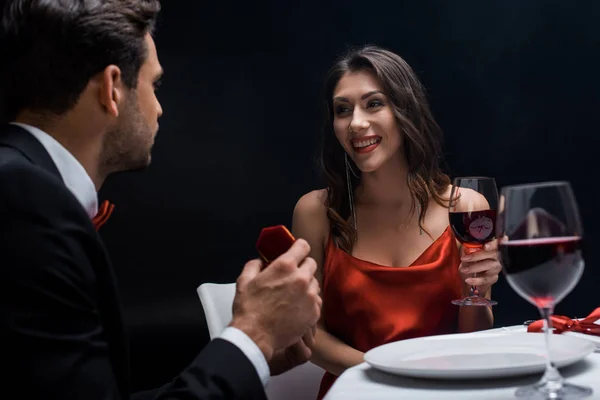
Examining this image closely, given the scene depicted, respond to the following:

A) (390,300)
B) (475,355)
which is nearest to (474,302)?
(475,355)

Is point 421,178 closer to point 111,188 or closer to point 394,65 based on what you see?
point 394,65

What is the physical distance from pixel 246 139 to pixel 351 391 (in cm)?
294

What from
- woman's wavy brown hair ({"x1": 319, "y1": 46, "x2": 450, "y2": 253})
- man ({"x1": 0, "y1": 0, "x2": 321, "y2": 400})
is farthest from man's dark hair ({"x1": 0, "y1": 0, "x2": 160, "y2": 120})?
woman's wavy brown hair ({"x1": 319, "y1": 46, "x2": 450, "y2": 253})

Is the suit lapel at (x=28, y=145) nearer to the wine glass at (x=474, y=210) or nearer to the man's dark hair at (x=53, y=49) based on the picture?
the man's dark hair at (x=53, y=49)

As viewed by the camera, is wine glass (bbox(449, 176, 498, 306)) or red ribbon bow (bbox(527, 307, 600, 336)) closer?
red ribbon bow (bbox(527, 307, 600, 336))

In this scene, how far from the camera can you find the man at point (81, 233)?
0.91 metres

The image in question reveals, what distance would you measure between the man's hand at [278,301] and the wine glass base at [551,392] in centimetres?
36

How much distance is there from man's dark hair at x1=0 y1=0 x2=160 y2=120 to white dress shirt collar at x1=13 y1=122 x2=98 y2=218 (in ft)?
0.25

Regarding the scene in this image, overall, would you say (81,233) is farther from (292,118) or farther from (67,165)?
(292,118)

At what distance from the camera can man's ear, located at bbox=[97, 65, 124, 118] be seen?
1.27m

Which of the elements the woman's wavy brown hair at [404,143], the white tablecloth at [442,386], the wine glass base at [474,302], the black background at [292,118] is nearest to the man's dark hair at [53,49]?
the white tablecloth at [442,386]

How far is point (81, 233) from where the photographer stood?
3.21 feet

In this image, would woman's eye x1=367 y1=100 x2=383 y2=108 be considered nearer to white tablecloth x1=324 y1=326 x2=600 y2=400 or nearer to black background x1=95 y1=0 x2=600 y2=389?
black background x1=95 y1=0 x2=600 y2=389

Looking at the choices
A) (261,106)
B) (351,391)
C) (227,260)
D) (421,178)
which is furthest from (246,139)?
(351,391)
